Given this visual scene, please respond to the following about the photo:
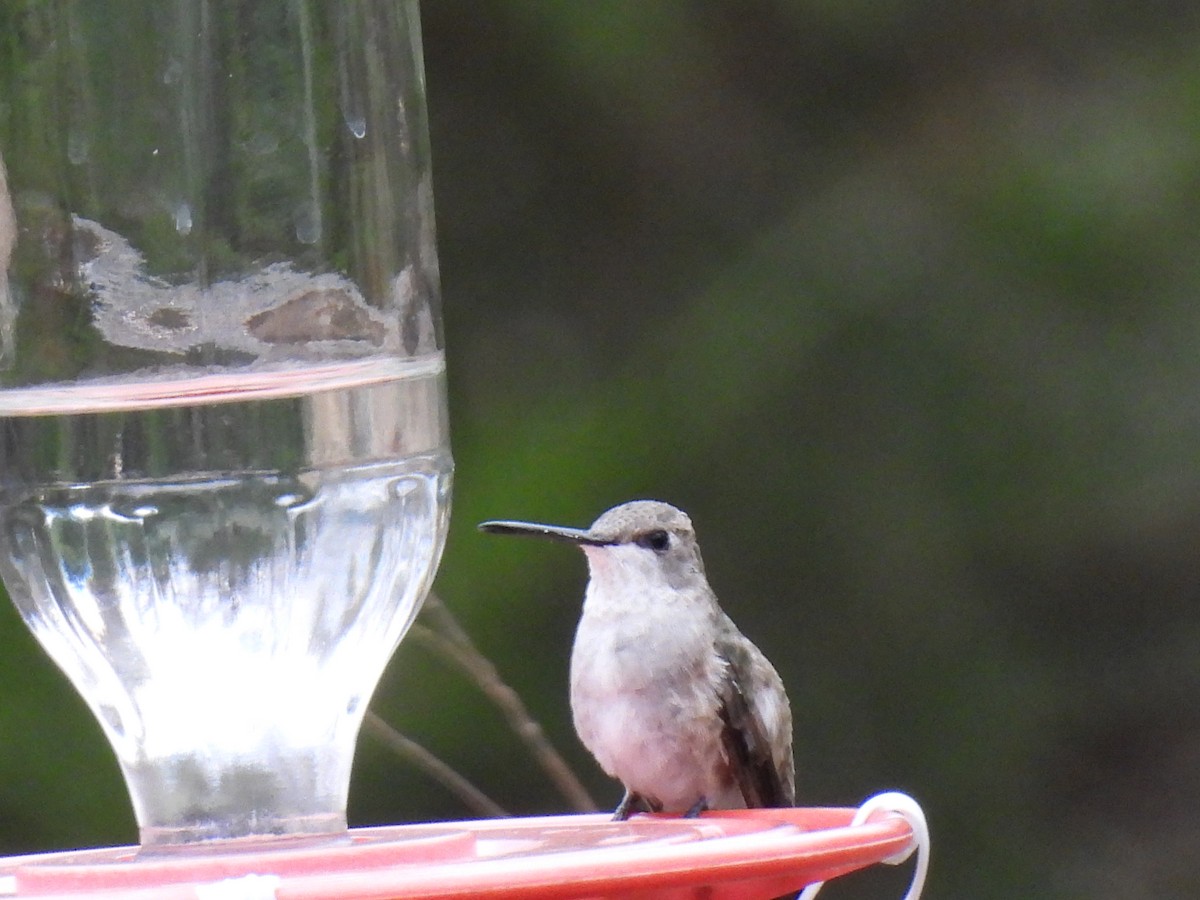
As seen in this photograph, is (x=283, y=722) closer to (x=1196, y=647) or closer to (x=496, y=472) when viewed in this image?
(x=496, y=472)

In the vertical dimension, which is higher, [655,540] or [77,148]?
[77,148]

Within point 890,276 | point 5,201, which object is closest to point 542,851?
point 5,201

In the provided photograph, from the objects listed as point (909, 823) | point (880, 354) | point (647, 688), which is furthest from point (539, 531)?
point (880, 354)

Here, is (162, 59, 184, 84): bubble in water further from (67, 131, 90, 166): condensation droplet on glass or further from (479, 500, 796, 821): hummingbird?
(479, 500, 796, 821): hummingbird

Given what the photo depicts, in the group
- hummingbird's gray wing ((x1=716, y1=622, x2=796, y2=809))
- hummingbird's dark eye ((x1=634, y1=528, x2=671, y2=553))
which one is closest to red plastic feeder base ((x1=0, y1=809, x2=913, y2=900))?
hummingbird's gray wing ((x1=716, y1=622, x2=796, y2=809))

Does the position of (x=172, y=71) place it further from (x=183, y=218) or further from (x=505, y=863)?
(x=505, y=863)
